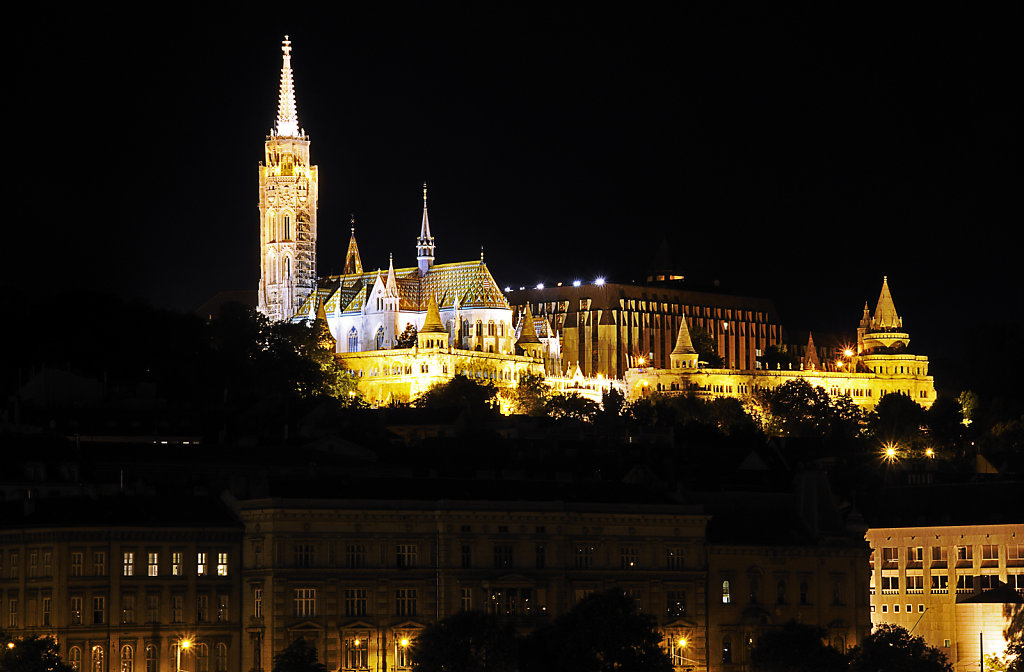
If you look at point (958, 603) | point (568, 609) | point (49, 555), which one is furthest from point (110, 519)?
point (958, 603)

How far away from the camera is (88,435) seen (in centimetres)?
17325

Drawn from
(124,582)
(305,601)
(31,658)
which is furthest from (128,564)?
(31,658)

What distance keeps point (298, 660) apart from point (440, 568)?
14505 millimetres

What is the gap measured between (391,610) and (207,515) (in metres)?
8.58

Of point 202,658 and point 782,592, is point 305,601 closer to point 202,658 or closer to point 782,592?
point 202,658

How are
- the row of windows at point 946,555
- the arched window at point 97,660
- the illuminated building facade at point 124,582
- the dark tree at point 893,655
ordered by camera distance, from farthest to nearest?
the row of windows at point 946,555, the dark tree at point 893,655, the illuminated building facade at point 124,582, the arched window at point 97,660

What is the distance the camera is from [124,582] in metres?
123

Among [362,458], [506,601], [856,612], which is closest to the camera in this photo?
[506,601]

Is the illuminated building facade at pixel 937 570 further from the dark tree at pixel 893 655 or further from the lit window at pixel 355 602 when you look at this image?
the lit window at pixel 355 602

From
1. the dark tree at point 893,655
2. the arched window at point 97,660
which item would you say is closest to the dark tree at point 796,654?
the dark tree at point 893,655

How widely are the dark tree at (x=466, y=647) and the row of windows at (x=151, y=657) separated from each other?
987cm

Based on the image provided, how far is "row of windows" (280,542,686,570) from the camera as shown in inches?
4975

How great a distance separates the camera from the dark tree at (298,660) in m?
116

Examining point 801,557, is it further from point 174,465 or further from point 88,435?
point 88,435
